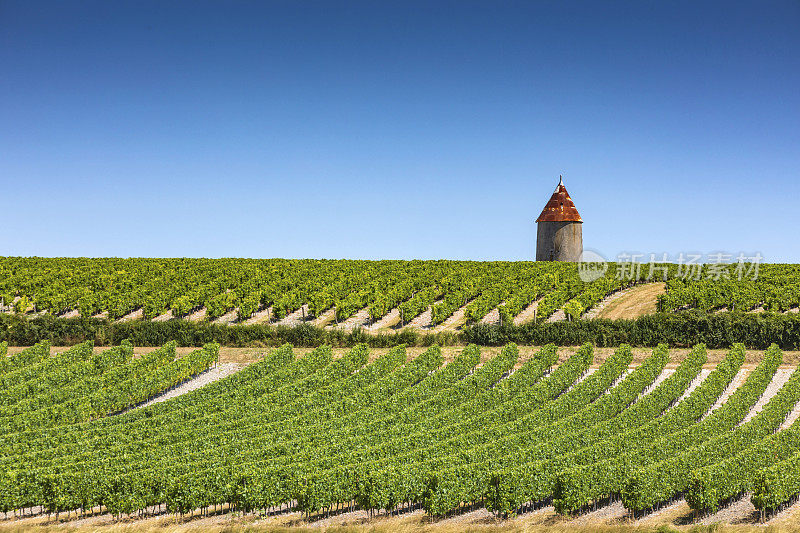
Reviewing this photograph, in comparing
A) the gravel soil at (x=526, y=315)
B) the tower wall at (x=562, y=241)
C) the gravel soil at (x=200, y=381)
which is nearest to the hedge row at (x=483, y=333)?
the gravel soil at (x=200, y=381)

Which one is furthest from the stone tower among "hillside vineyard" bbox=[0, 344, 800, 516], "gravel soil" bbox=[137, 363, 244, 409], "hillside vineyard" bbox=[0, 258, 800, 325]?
"gravel soil" bbox=[137, 363, 244, 409]

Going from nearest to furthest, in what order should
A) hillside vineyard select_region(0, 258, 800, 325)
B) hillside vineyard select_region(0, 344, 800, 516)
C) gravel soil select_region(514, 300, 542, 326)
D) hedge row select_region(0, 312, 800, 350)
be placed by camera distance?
hillside vineyard select_region(0, 344, 800, 516), hedge row select_region(0, 312, 800, 350), gravel soil select_region(514, 300, 542, 326), hillside vineyard select_region(0, 258, 800, 325)

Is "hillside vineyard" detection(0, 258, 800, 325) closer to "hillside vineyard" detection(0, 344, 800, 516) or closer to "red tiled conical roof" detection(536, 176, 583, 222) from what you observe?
"red tiled conical roof" detection(536, 176, 583, 222)

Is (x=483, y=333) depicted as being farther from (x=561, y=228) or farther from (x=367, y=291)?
(x=561, y=228)

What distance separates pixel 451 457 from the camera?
2306 cm

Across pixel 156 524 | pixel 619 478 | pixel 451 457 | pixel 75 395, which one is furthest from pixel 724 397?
pixel 75 395

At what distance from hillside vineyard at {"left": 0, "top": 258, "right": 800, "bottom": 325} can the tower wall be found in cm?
435

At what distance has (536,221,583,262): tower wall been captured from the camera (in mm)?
86188

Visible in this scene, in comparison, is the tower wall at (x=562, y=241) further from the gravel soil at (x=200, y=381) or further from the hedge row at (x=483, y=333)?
the gravel soil at (x=200, y=381)

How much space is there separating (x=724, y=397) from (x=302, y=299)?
123 feet

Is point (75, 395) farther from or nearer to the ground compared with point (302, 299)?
nearer to the ground

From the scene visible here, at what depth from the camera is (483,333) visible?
4806 cm

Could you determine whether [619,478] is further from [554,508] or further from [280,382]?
[280,382]

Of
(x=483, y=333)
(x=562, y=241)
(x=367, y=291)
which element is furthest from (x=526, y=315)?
(x=562, y=241)
